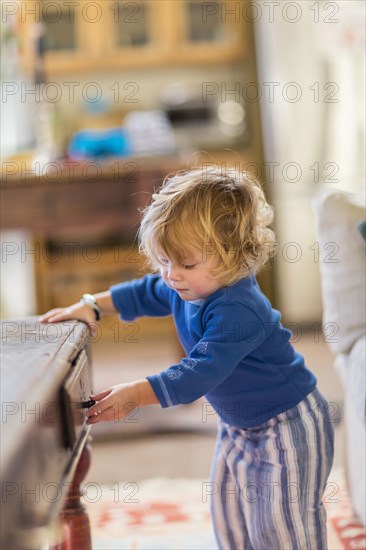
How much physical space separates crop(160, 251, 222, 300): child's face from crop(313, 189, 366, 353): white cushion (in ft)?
2.19

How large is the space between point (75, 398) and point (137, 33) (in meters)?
3.75

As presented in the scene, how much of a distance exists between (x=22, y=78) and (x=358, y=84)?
1.65 meters

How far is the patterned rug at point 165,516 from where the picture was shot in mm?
2092

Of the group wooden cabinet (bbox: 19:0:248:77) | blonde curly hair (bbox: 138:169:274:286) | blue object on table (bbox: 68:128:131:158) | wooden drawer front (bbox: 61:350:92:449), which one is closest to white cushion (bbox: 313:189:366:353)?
blonde curly hair (bbox: 138:169:274:286)

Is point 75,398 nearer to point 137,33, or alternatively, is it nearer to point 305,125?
point 305,125

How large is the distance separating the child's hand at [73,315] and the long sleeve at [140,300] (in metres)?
0.08

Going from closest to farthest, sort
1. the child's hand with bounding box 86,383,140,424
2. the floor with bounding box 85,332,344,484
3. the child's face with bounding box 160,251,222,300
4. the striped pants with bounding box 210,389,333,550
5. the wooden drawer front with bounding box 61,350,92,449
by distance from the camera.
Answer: the wooden drawer front with bounding box 61,350,92,449 < the child's hand with bounding box 86,383,140,424 < the child's face with bounding box 160,251,222,300 < the striped pants with bounding box 210,389,333,550 < the floor with bounding box 85,332,344,484

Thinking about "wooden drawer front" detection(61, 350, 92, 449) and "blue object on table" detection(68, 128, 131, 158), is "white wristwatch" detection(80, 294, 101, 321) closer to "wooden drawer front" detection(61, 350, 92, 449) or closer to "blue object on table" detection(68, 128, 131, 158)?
"wooden drawer front" detection(61, 350, 92, 449)

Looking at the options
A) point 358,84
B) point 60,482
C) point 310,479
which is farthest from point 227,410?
point 358,84

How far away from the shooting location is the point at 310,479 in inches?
62.1

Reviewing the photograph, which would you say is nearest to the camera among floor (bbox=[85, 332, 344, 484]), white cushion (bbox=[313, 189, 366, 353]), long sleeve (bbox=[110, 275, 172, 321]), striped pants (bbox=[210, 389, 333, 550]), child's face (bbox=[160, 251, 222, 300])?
child's face (bbox=[160, 251, 222, 300])

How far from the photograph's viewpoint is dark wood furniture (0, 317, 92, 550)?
811 mm

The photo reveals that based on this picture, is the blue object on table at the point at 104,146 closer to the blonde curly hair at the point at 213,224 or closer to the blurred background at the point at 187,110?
the blurred background at the point at 187,110

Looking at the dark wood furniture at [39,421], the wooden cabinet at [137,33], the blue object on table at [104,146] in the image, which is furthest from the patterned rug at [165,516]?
the wooden cabinet at [137,33]
